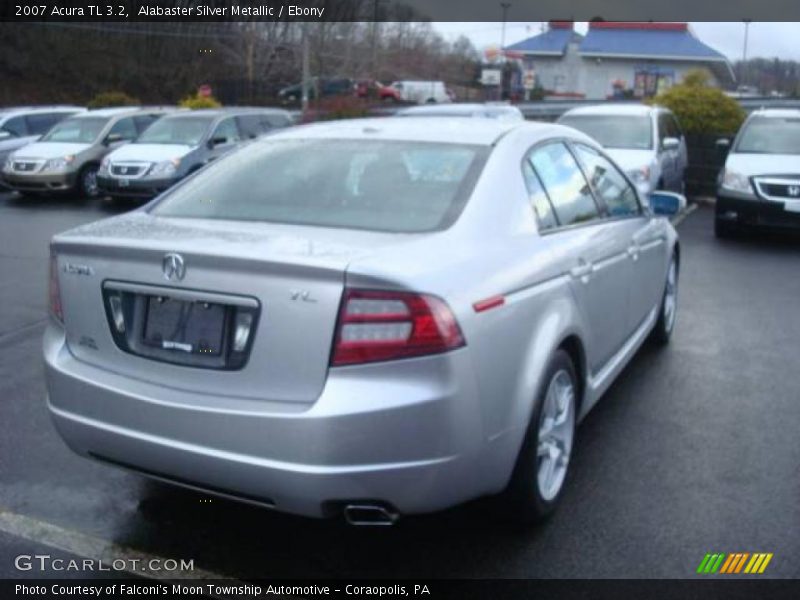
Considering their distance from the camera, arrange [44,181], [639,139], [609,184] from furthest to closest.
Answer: [44,181], [639,139], [609,184]

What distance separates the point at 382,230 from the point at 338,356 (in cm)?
69

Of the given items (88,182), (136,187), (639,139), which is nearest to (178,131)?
(136,187)

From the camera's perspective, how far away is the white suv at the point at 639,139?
39.5 ft

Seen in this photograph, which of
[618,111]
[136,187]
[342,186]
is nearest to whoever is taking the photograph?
[342,186]

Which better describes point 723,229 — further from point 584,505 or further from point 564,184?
point 584,505

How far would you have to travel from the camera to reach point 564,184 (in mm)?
4309

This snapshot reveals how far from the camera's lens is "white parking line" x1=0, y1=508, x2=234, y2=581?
3.29m

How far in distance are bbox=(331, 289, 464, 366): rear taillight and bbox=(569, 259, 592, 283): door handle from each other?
1.15 m

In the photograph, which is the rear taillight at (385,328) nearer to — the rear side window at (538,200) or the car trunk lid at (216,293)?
the car trunk lid at (216,293)

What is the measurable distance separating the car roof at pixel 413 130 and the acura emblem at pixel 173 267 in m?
1.34

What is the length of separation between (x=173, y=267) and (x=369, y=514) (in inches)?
42.6

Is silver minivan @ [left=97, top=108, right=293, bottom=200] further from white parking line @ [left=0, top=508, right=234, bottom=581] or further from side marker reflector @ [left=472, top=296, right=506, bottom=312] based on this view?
side marker reflector @ [left=472, top=296, right=506, bottom=312]

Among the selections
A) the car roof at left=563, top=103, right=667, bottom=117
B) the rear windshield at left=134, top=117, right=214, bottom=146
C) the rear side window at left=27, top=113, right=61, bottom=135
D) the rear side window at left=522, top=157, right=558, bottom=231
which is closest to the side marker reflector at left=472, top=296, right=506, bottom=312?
the rear side window at left=522, top=157, right=558, bottom=231

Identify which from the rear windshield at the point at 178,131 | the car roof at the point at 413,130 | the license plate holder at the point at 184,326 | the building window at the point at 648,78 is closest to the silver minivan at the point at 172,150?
the rear windshield at the point at 178,131
